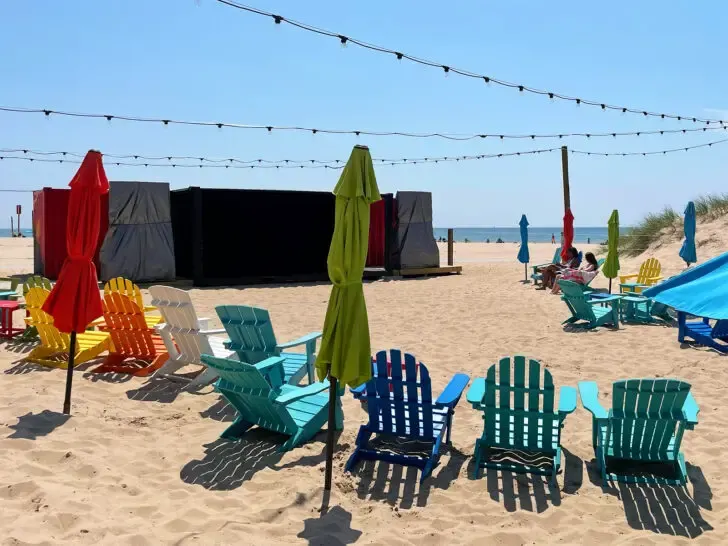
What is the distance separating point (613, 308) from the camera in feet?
27.6

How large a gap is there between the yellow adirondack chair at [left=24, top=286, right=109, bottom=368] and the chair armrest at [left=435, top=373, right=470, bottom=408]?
3.80 metres

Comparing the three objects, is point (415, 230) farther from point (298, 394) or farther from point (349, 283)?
point (349, 283)

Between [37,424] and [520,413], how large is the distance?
328cm

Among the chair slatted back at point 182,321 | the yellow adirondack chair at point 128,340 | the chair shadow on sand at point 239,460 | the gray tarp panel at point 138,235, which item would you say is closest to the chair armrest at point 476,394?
the chair shadow on sand at point 239,460

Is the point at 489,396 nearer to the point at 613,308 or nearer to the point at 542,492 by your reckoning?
the point at 542,492

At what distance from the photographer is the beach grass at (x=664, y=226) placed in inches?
731

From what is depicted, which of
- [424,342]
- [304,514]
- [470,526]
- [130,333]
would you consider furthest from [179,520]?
[424,342]

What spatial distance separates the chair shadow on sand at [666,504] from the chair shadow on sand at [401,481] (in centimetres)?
87

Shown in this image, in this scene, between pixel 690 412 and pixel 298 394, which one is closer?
pixel 690 412

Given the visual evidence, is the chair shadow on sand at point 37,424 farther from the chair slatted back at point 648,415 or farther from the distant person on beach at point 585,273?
the distant person on beach at point 585,273

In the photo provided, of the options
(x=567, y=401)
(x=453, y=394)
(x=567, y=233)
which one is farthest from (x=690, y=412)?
(x=567, y=233)

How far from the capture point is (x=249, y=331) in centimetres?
508

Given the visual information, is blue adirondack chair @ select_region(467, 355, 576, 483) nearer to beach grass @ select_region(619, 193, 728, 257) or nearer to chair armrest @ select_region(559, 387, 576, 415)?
chair armrest @ select_region(559, 387, 576, 415)

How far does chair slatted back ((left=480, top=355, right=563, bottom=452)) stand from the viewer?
3766 millimetres
